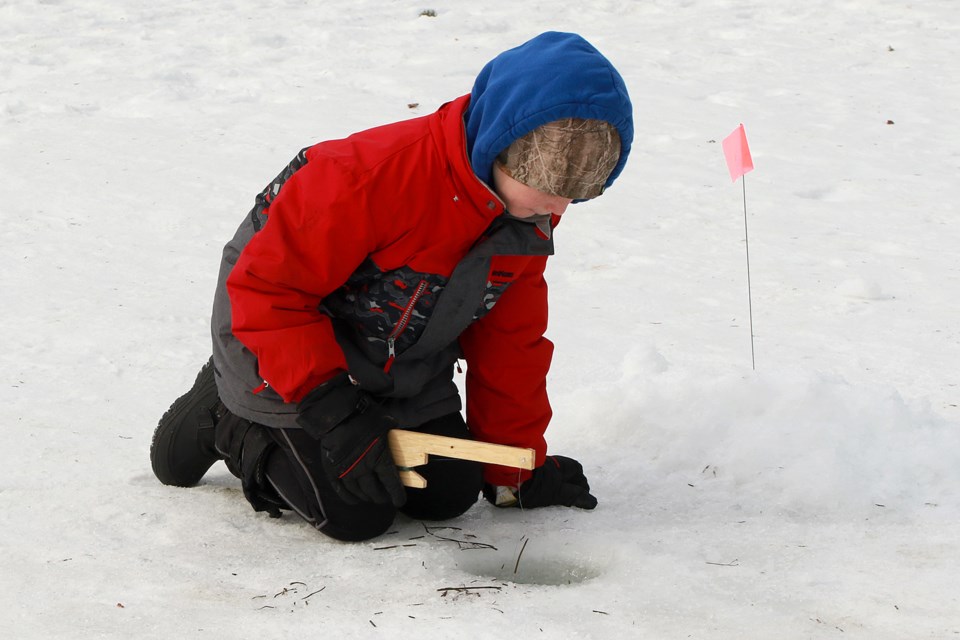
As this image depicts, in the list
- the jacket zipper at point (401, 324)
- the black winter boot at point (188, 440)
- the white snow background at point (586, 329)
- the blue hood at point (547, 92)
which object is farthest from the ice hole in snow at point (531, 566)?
the blue hood at point (547, 92)

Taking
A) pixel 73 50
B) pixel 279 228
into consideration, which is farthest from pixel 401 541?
pixel 73 50

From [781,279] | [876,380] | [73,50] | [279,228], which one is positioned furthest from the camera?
[73,50]

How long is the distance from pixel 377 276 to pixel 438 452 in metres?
0.41

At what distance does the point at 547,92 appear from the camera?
212cm

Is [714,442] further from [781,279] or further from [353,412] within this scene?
[781,279]

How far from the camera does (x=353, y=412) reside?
239cm

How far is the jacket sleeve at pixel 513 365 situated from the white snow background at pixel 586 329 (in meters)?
0.19

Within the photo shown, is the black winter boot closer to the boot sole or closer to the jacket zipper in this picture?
the boot sole

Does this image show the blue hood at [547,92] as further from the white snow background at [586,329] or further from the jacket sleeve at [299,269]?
the white snow background at [586,329]

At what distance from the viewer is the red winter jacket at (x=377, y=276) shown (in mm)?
2297

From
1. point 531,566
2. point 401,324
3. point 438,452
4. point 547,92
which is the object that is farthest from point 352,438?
point 547,92

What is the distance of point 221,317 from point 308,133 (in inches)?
147

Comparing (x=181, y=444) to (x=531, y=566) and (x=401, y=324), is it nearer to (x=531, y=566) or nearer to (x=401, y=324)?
(x=401, y=324)

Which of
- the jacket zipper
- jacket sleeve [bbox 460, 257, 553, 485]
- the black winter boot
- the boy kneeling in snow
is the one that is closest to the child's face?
the boy kneeling in snow
